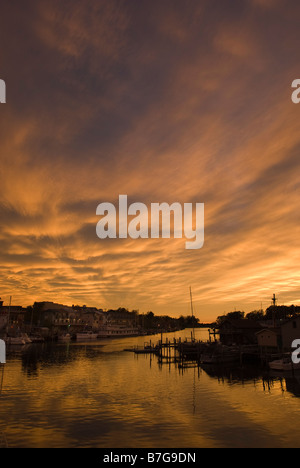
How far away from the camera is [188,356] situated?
74125 millimetres

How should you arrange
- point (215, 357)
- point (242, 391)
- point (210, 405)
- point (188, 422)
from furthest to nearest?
point (215, 357) < point (242, 391) < point (210, 405) < point (188, 422)

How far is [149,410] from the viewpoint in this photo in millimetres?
29047

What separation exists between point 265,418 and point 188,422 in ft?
22.2

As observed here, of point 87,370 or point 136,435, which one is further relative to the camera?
point 87,370

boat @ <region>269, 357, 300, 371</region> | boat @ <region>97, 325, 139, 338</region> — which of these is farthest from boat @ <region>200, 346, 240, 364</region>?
boat @ <region>97, 325, 139, 338</region>

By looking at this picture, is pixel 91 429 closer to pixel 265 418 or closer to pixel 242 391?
pixel 265 418

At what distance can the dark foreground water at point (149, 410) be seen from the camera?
71.4 feet

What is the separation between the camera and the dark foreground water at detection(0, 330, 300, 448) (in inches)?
857

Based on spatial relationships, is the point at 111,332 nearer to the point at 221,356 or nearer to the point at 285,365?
the point at 221,356

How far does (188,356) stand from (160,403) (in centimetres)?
4458

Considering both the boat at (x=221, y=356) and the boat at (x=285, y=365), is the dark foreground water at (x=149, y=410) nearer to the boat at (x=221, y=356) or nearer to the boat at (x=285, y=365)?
the boat at (x=285, y=365)

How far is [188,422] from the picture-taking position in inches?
998

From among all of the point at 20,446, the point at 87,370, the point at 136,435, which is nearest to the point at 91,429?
the point at 136,435
